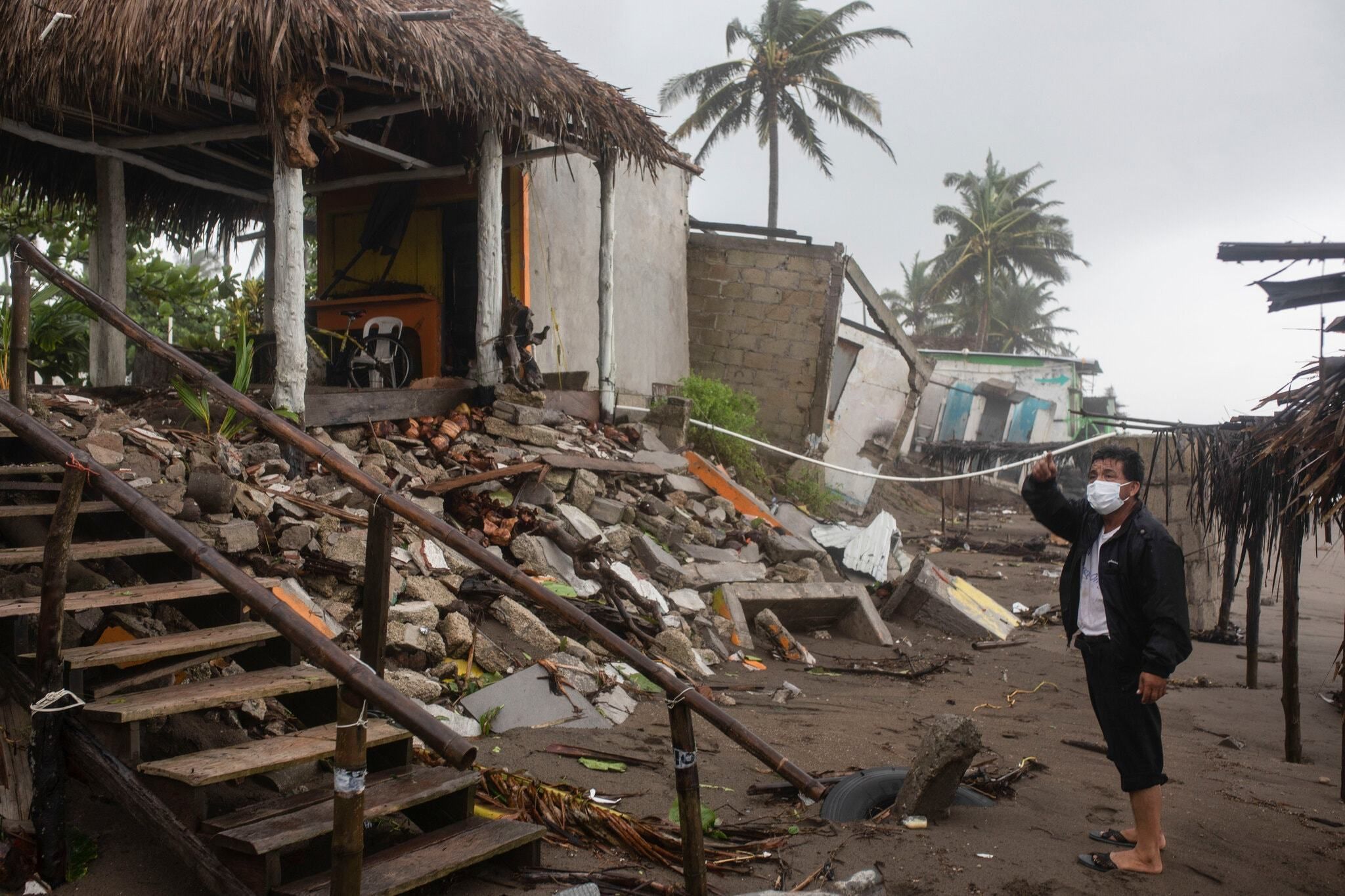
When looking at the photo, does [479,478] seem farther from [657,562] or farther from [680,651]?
[680,651]

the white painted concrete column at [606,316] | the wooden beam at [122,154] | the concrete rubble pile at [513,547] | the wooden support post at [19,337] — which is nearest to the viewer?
the wooden support post at [19,337]

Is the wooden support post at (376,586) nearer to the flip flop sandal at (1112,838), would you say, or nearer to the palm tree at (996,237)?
the flip flop sandal at (1112,838)

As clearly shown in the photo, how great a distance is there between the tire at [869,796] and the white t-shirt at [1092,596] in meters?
0.96

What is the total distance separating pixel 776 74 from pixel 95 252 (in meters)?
21.9

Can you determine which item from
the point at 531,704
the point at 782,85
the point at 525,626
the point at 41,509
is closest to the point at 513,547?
the point at 525,626

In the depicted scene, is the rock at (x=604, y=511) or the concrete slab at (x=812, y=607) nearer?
the concrete slab at (x=812, y=607)

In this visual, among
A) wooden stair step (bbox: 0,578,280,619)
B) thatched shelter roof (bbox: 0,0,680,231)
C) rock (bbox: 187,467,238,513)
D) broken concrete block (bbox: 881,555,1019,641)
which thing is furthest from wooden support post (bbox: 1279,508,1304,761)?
thatched shelter roof (bbox: 0,0,680,231)

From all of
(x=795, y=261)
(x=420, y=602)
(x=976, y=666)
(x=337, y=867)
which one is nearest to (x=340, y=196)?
(x=795, y=261)

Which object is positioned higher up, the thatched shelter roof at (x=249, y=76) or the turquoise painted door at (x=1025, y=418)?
the thatched shelter roof at (x=249, y=76)

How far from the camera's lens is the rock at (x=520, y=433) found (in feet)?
29.0

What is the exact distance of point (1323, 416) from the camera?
4.53 metres

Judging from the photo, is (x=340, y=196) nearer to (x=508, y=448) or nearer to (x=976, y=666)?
(x=508, y=448)

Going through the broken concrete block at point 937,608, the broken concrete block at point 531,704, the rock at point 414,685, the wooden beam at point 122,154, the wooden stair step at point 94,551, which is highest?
the wooden beam at point 122,154

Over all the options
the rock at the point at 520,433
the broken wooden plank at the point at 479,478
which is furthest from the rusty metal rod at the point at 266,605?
the rock at the point at 520,433
